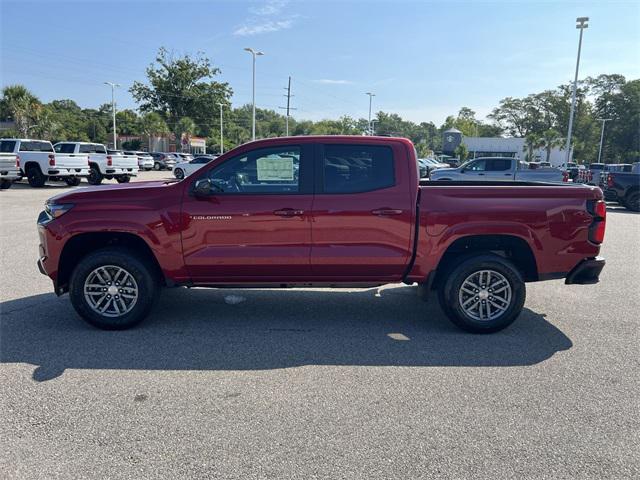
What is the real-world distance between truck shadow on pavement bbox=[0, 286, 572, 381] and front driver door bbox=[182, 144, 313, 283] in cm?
60

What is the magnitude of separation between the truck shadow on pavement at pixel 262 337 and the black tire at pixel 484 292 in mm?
133

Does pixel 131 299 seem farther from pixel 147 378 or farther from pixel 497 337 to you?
pixel 497 337

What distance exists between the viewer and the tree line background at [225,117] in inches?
1967

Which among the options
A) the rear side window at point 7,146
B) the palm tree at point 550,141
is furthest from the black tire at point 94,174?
the palm tree at point 550,141

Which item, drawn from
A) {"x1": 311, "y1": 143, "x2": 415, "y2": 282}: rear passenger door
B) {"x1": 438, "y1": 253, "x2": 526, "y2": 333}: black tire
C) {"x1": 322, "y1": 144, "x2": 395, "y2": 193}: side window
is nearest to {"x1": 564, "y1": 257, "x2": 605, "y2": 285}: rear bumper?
{"x1": 438, "y1": 253, "x2": 526, "y2": 333}: black tire

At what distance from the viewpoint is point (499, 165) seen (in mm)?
20531

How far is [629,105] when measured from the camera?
73.6 meters

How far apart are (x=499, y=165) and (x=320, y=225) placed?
18.1 meters

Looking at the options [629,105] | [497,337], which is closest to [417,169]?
[497,337]

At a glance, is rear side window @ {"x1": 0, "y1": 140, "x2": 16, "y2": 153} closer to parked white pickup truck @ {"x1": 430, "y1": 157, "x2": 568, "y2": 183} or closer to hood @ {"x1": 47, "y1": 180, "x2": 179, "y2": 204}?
parked white pickup truck @ {"x1": 430, "y1": 157, "x2": 568, "y2": 183}

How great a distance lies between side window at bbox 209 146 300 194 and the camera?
4.68 metres

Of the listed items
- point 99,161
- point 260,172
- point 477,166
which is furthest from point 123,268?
point 99,161

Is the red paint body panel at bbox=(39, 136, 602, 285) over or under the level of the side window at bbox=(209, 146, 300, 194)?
under

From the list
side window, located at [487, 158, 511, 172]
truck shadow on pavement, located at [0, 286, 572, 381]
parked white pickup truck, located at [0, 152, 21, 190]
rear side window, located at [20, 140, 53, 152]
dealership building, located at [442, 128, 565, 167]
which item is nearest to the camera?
truck shadow on pavement, located at [0, 286, 572, 381]
